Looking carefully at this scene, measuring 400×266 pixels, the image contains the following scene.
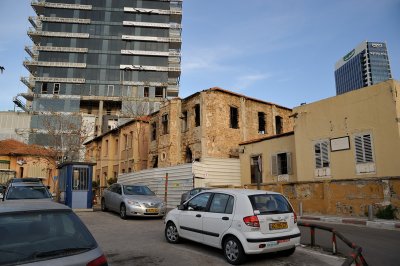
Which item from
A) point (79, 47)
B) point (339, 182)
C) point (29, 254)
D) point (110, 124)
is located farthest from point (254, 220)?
point (79, 47)

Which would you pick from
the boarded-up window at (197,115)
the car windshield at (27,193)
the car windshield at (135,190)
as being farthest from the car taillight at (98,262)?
the boarded-up window at (197,115)

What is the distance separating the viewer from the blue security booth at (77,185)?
691 inches

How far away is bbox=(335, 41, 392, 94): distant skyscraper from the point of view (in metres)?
146

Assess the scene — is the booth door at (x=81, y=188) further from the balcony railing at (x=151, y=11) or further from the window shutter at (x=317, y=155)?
the balcony railing at (x=151, y=11)

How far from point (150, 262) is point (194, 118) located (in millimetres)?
18930

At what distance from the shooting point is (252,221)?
21.6 feet

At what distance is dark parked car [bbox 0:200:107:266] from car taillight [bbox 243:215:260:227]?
11.9ft

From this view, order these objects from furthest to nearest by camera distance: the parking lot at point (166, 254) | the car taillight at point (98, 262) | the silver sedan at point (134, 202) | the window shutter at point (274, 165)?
the window shutter at point (274, 165) < the silver sedan at point (134, 202) < the parking lot at point (166, 254) < the car taillight at point (98, 262)

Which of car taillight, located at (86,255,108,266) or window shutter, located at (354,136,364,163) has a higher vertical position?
window shutter, located at (354,136,364,163)

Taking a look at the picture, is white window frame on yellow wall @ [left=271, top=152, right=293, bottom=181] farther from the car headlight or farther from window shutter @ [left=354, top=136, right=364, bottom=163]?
the car headlight

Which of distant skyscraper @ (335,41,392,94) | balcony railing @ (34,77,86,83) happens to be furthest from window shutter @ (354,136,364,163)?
distant skyscraper @ (335,41,392,94)

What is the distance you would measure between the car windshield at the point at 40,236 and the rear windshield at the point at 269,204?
4030 mm

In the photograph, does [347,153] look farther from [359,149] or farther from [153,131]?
[153,131]

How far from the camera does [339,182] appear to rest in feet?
50.7
